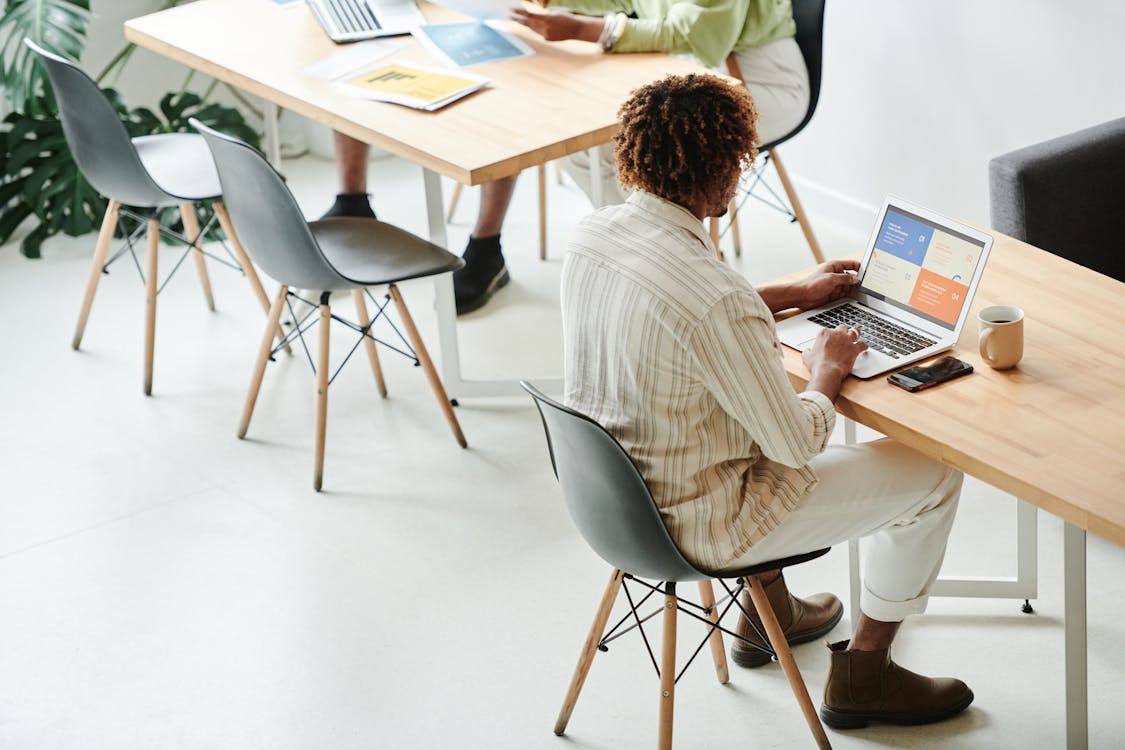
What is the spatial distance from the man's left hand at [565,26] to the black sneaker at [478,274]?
2.45 ft

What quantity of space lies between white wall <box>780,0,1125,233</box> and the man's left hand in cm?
Answer: 96

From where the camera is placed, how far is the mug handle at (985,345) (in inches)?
82.8

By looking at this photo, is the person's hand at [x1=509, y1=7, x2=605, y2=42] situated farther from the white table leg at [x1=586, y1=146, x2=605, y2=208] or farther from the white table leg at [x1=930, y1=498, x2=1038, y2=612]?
→ the white table leg at [x1=930, y1=498, x2=1038, y2=612]

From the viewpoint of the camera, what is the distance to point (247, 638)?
9.07 feet

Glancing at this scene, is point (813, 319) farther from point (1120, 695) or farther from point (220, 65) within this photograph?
point (220, 65)

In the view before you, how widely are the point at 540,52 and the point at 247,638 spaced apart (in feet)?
5.46


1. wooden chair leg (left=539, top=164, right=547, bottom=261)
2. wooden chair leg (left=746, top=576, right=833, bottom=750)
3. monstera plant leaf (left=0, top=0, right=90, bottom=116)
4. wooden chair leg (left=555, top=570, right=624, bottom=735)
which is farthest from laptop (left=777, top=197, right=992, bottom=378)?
monstera plant leaf (left=0, top=0, right=90, bottom=116)

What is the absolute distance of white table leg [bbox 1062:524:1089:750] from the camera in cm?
206

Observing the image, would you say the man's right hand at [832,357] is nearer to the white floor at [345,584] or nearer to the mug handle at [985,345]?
the mug handle at [985,345]

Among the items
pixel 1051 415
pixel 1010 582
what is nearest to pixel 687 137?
pixel 1051 415

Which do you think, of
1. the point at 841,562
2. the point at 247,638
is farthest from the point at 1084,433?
the point at 247,638

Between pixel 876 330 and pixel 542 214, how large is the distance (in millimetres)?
2103

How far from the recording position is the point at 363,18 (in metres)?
3.72

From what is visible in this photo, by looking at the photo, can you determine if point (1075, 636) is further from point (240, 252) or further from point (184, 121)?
point (184, 121)
